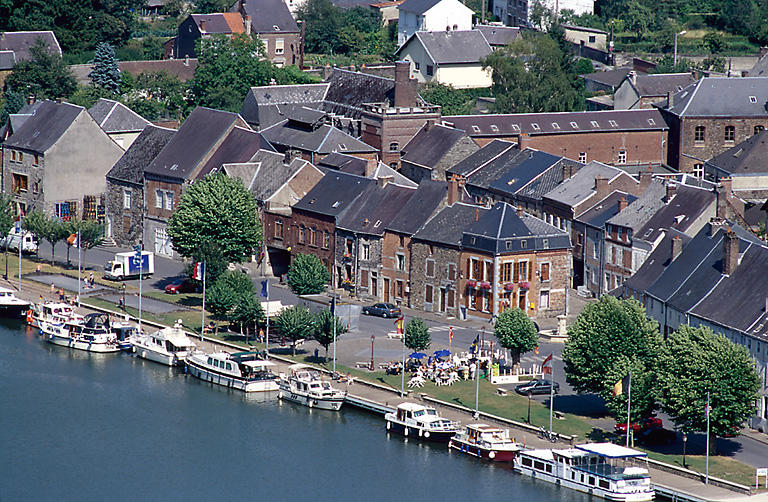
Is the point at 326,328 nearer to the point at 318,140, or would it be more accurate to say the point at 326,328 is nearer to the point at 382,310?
the point at 382,310

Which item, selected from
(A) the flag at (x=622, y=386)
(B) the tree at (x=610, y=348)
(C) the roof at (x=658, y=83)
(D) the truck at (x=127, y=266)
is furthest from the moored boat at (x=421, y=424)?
(C) the roof at (x=658, y=83)

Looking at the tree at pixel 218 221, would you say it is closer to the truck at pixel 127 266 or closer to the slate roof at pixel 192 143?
the truck at pixel 127 266

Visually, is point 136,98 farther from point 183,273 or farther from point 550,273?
point 550,273

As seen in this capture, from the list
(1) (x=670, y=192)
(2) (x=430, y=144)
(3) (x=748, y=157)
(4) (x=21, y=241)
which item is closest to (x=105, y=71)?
(4) (x=21, y=241)

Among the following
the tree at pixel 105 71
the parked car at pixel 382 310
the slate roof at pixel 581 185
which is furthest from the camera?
the tree at pixel 105 71

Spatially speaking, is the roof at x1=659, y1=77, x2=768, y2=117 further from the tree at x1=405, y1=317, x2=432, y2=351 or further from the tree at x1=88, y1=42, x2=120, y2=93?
the tree at x1=88, y1=42, x2=120, y2=93
